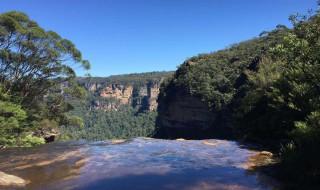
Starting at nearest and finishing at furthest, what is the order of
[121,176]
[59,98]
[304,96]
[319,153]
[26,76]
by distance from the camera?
[319,153]
[121,176]
[304,96]
[26,76]
[59,98]

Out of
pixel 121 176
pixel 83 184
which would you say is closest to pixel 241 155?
pixel 121 176

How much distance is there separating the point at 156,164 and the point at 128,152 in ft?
17.7

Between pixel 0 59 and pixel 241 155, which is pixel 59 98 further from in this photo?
pixel 241 155

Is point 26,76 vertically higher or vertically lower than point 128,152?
higher

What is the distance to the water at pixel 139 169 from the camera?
1622 cm

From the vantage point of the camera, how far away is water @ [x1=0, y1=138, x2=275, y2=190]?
53.2 feet

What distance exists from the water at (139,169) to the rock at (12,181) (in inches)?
8.9

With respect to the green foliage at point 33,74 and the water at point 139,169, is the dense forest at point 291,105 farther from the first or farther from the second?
the green foliage at point 33,74

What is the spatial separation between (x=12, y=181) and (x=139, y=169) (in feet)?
18.0

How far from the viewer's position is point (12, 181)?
55.7 feet

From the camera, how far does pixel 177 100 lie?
10475 centimetres

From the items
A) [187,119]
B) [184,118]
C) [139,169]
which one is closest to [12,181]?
[139,169]

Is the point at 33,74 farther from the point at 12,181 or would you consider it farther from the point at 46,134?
the point at 12,181

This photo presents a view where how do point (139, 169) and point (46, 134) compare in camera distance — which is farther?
point (46, 134)
